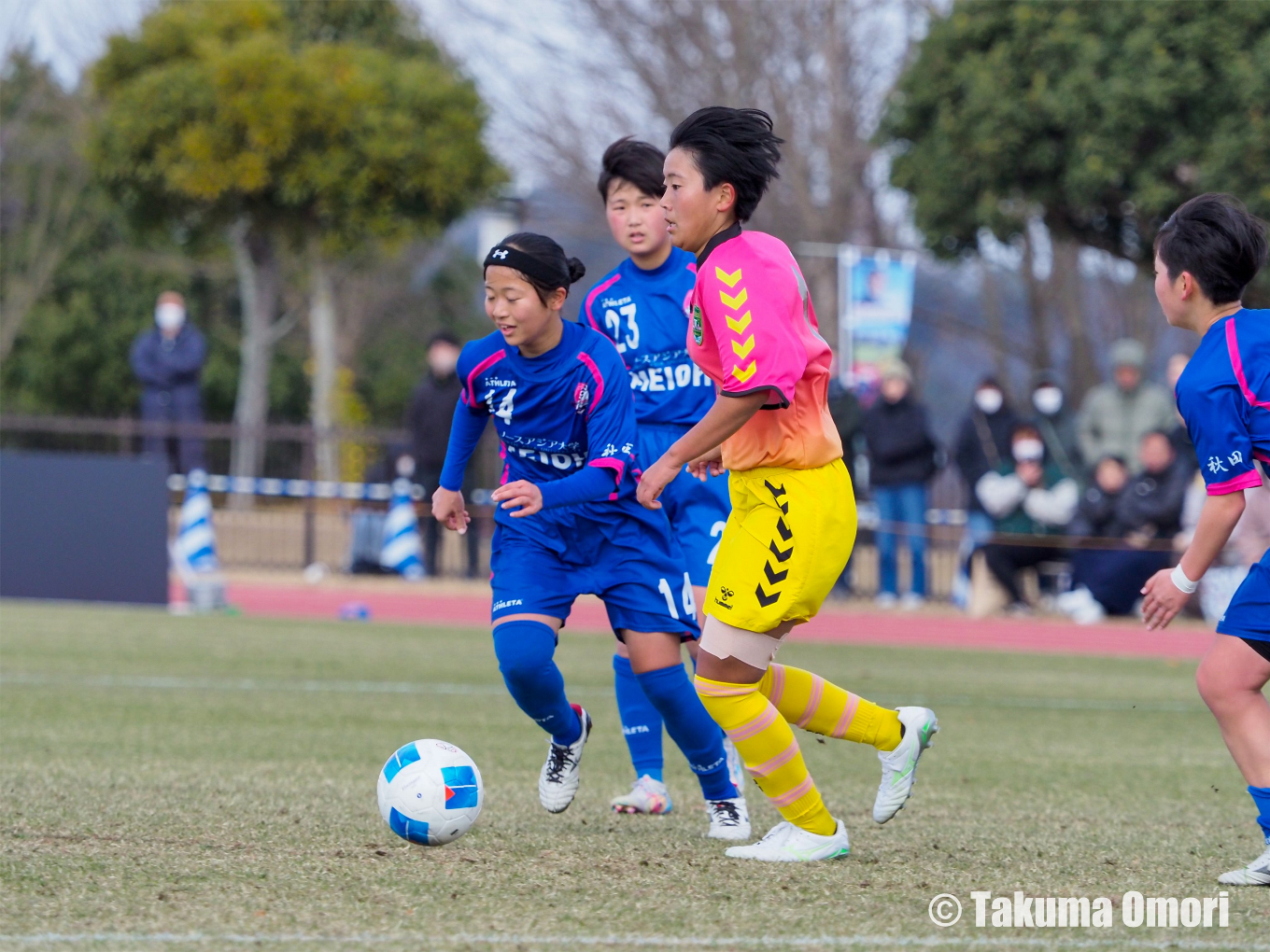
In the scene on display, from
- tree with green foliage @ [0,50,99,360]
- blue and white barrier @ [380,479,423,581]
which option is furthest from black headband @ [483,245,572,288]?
tree with green foliage @ [0,50,99,360]

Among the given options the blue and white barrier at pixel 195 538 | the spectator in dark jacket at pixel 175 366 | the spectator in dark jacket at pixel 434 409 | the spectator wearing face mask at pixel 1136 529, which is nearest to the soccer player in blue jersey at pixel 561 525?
the blue and white barrier at pixel 195 538

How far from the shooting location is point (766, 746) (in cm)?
454

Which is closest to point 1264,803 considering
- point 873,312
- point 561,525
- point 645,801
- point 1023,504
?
point 645,801

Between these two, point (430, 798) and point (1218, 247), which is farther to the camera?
point (430, 798)

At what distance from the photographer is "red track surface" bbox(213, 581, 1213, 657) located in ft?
45.0

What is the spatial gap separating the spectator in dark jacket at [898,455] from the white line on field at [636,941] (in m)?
12.3

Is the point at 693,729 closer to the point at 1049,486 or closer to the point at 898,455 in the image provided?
the point at 898,455

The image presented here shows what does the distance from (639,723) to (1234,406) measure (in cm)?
246

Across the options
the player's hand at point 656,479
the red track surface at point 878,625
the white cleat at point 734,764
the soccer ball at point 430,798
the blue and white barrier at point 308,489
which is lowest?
the red track surface at point 878,625

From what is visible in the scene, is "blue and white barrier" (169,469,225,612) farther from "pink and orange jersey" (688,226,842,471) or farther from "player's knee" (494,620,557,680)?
"pink and orange jersey" (688,226,842,471)

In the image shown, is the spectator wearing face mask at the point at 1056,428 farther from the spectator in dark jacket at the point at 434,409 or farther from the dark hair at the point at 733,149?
the dark hair at the point at 733,149

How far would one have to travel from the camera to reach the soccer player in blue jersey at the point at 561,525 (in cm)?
503

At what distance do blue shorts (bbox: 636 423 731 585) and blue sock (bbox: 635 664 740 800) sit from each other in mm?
717

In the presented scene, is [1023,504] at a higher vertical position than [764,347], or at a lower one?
lower
